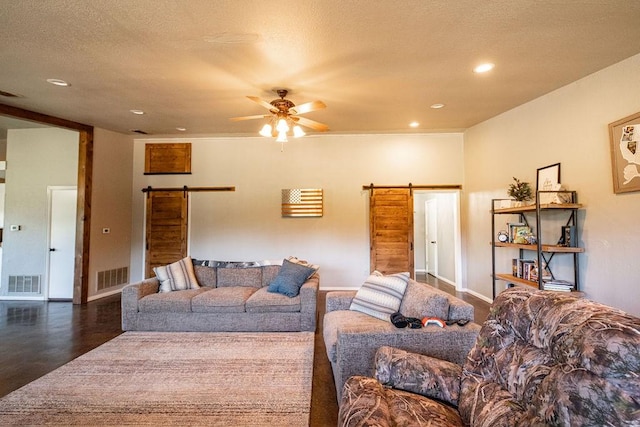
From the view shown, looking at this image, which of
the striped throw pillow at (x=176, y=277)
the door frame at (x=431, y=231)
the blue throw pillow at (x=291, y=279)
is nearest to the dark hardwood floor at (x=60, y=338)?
the blue throw pillow at (x=291, y=279)

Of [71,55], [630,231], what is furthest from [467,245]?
[71,55]

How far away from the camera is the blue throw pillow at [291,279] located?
3.68 metres

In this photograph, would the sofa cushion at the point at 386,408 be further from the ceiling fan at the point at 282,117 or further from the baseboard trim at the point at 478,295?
the baseboard trim at the point at 478,295

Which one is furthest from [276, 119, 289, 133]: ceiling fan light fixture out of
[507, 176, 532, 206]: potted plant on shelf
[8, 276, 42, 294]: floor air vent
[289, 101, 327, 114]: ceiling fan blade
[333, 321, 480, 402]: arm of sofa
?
→ [8, 276, 42, 294]: floor air vent

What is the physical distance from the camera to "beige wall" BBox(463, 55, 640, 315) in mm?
2777

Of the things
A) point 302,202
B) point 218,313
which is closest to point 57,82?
point 218,313

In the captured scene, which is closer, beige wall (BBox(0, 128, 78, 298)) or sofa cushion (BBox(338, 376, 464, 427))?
sofa cushion (BBox(338, 376, 464, 427))

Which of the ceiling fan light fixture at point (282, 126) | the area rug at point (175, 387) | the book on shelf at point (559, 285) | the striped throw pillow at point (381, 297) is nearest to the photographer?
the area rug at point (175, 387)

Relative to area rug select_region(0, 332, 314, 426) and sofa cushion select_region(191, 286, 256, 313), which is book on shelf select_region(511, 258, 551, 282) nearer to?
area rug select_region(0, 332, 314, 426)

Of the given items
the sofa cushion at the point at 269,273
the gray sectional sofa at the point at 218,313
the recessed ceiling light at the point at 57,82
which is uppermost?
the recessed ceiling light at the point at 57,82

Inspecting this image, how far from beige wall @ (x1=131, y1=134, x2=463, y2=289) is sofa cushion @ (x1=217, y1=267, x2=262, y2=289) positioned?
5.11 ft

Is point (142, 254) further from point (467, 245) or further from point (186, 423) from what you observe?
point (467, 245)

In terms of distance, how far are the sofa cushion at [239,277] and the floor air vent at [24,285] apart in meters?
3.50

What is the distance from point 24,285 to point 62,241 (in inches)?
37.6
